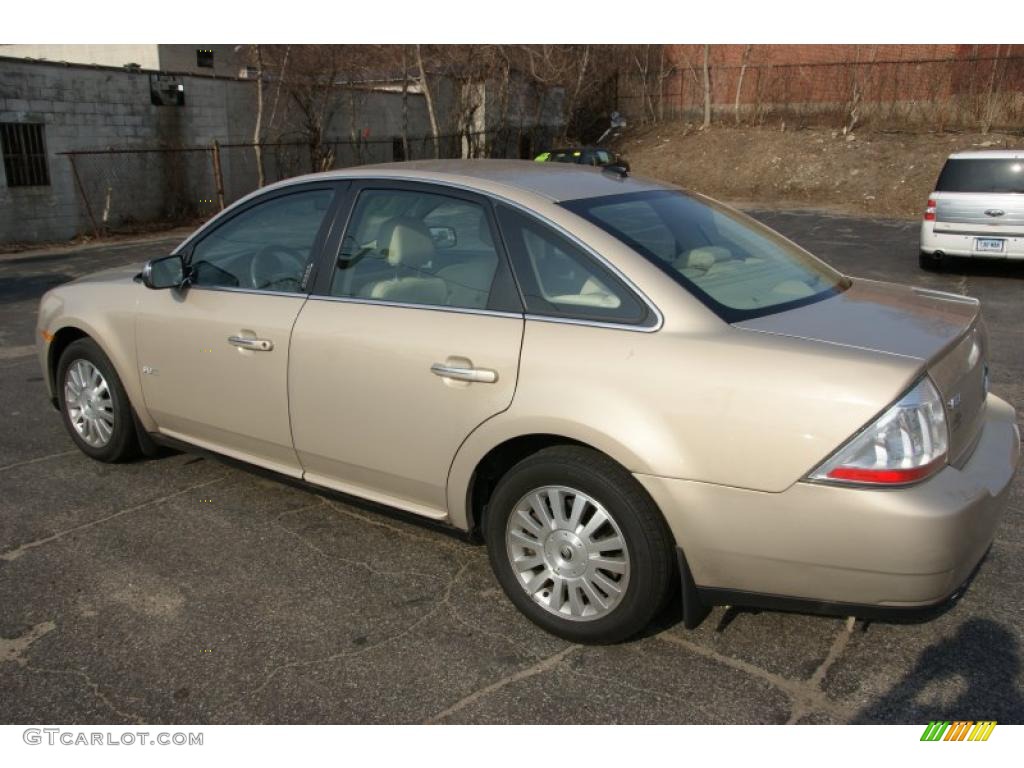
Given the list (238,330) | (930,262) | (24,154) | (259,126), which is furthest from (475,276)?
(259,126)

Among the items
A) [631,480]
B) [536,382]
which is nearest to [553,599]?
[631,480]

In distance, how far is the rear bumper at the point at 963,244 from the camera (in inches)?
431

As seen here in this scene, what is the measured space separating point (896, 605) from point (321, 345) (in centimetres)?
231

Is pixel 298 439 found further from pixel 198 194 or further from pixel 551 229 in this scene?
pixel 198 194

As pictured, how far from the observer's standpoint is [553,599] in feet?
10.1

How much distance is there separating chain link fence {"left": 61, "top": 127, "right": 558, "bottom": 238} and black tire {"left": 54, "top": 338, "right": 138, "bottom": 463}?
14.8 meters

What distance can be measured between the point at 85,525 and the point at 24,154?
16095mm

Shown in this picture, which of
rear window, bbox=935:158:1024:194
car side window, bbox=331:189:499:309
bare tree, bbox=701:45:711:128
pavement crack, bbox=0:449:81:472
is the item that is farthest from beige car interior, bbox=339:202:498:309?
bare tree, bbox=701:45:711:128

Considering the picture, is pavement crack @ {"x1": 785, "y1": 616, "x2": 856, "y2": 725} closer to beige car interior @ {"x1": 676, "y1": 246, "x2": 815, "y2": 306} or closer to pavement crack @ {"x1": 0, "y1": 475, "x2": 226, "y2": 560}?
beige car interior @ {"x1": 676, "y1": 246, "x2": 815, "y2": 306}

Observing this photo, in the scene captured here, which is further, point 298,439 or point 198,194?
point 198,194

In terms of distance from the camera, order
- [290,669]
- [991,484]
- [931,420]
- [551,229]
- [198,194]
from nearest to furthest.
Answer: [931,420] < [991,484] < [290,669] < [551,229] < [198,194]

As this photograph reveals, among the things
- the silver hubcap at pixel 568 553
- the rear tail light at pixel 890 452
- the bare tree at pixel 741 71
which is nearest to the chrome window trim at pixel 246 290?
the silver hubcap at pixel 568 553

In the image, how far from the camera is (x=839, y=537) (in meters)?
2.52

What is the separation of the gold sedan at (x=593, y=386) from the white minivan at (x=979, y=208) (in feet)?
28.9
